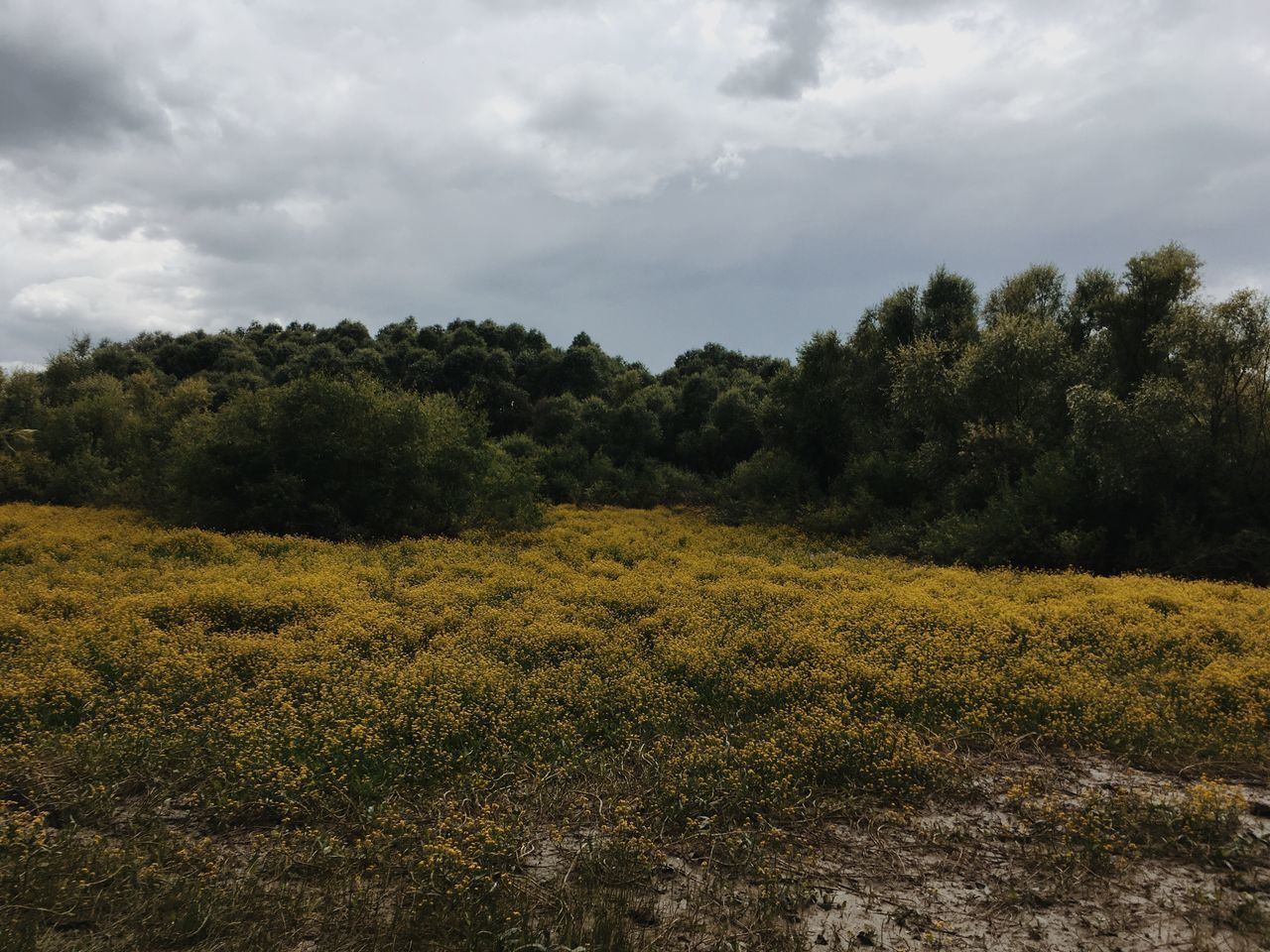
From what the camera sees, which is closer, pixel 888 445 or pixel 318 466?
pixel 318 466

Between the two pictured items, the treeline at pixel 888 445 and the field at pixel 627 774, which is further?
the treeline at pixel 888 445

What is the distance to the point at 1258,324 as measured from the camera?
17969 mm

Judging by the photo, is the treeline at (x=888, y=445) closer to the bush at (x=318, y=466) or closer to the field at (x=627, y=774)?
the bush at (x=318, y=466)

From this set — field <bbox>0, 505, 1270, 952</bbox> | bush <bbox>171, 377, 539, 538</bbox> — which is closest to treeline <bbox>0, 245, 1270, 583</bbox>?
bush <bbox>171, 377, 539, 538</bbox>

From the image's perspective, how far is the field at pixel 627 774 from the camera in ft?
16.4

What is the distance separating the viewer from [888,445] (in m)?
30.3

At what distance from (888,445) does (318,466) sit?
23932 mm

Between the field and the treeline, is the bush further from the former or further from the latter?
the field

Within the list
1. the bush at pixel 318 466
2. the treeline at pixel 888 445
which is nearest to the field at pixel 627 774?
the treeline at pixel 888 445

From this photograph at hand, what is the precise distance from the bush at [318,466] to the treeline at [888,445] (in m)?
0.08

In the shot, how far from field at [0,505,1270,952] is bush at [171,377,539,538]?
9.29 meters

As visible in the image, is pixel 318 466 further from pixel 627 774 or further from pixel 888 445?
pixel 888 445

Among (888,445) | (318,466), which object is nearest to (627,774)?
(318,466)

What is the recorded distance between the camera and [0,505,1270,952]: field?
16.4 feet
